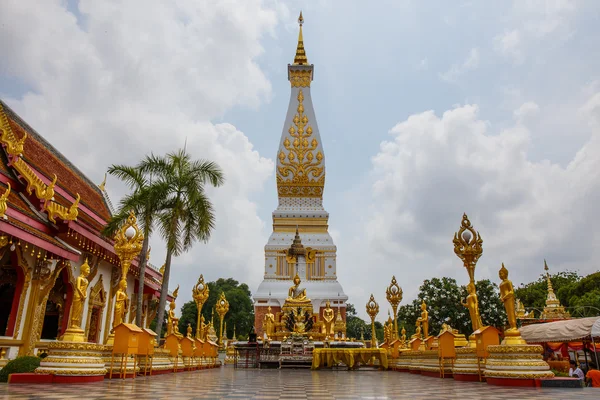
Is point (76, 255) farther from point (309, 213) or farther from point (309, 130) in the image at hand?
point (309, 130)

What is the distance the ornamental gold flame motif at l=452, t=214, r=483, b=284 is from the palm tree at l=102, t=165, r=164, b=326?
894 centimetres

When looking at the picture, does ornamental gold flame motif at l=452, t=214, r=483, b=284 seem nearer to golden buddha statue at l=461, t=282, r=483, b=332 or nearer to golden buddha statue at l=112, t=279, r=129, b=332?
golden buddha statue at l=461, t=282, r=483, b=332

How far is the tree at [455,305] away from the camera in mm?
29297

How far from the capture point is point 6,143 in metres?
11.1

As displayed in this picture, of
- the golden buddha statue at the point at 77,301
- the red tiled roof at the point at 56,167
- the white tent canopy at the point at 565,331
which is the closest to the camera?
the golden buddha statue at the point at 77,301

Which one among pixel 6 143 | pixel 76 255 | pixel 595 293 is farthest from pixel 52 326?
pixel 595 293

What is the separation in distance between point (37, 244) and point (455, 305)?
26.6 m

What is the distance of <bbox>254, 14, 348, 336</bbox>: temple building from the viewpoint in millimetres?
→ 30297

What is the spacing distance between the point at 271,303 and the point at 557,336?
1758cm

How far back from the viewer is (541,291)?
129 ft

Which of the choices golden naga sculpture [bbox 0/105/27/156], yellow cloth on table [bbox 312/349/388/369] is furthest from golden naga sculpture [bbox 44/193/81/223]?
yellow cloth on table [bbox 312/349/388/369]

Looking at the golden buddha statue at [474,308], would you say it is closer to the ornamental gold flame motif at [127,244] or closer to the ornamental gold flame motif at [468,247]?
the ornamental gold flame motif at [468,247]

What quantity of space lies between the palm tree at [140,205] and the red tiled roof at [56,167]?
1.56 metres

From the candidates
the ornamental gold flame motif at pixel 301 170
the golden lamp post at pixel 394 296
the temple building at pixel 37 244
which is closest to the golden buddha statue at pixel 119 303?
the temple building at pixel 37 244
